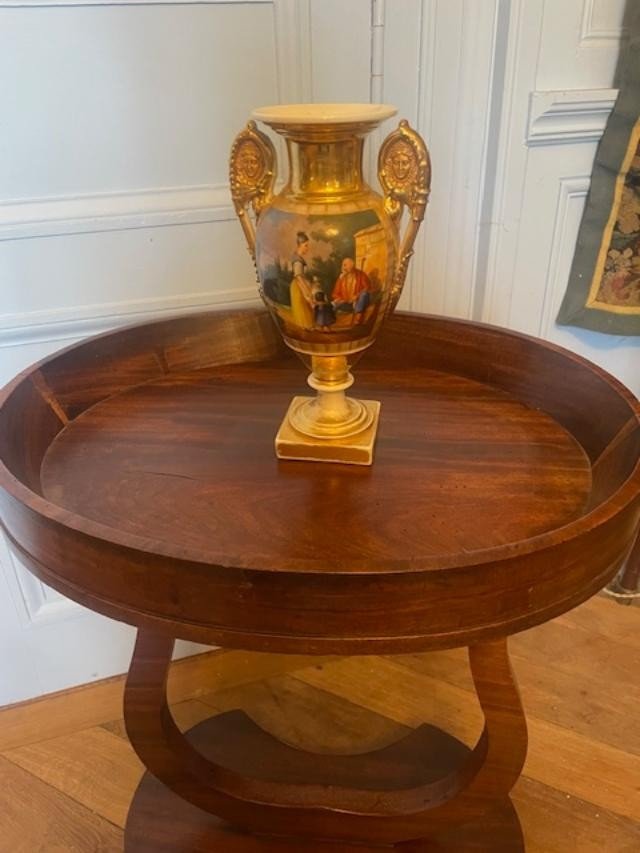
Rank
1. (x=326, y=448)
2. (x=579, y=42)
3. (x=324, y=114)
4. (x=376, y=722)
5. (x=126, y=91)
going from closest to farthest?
(x=324, y=114)
(x=326, y=448)
(x=126, y=91)
(x=579, y=42)
(x=376, y=722)

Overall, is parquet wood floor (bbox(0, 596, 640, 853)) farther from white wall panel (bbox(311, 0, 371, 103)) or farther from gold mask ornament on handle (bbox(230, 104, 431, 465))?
white wall panel (bbox(311, 0, 371, 103))

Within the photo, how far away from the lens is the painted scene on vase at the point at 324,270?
0.64 meters

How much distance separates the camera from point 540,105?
1.02 m

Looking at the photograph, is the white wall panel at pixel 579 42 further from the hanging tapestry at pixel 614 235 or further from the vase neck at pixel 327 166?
the vase neck at pixel 327 166

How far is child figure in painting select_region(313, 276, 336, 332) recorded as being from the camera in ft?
2.16

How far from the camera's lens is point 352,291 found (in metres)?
0.66

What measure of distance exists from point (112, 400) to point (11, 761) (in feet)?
2.01

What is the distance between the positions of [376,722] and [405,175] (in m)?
0.82

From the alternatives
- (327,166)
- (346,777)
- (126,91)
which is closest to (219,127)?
(126,91)

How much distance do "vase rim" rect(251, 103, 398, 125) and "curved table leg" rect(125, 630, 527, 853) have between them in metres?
0.47

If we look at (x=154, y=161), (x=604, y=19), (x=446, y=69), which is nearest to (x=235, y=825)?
(x=154, y=161)

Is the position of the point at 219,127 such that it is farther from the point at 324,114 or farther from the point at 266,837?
the point at 266,837

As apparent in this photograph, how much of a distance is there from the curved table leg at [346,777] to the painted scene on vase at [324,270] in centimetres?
33

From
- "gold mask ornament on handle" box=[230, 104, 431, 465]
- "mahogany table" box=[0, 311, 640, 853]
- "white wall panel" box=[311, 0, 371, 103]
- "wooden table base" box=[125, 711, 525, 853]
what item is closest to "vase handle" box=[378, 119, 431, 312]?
"gold mask ornament on handle" box=[230, 104, 431, 465]
